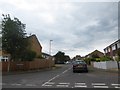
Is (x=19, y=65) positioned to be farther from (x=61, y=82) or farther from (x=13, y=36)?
(x=61, y=82)

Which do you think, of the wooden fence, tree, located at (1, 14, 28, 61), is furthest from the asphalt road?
the wooden fence

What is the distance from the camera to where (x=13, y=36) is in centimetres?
3086

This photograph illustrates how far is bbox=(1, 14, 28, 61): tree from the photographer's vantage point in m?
30.6

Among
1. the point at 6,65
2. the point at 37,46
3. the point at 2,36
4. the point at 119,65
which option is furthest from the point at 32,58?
the point at 37,46

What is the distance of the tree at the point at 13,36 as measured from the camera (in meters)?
→ 30.6

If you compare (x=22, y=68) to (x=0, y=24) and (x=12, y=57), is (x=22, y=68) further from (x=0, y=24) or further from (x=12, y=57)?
(x=0, y=24)

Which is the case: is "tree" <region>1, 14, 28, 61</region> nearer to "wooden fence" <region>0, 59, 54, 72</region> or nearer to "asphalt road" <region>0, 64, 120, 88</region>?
"wooden fence" <region>0, 59, 54, 72</region>

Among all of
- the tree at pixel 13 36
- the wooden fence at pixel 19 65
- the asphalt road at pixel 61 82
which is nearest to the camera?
the asphalt road at pixel 61 82

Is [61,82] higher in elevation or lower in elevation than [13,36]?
lower

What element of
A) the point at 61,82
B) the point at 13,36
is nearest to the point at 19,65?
the point at 13,36

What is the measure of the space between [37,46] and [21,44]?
3495 cm

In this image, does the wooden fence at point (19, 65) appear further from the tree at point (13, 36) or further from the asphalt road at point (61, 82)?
the asphalt road at point (61, 82)

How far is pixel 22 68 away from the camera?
35406 mm

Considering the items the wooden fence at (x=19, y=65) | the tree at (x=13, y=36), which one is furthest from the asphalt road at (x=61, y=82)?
the wooden fence at (x=19, y=65)
